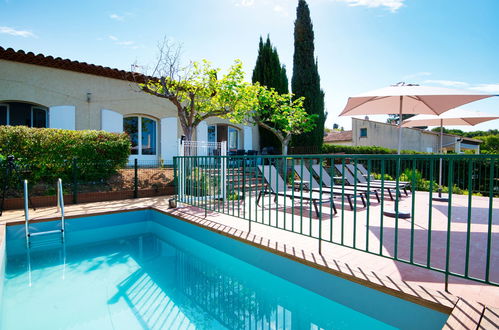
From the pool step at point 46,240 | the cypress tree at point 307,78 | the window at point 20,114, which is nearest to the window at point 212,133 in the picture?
the cypress tree at point 307,78

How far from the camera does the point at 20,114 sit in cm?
1029

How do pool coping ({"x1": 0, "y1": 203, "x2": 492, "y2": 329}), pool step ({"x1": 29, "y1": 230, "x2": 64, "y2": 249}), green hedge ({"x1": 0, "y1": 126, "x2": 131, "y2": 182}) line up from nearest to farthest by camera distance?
pool coping ({"x1": 0, "y1": 203, "x2": 492, "y2": 329}), pool step ({"x1": 29, "y1": 230, "x2": 64, "y2": 249}), green hedge ({"x1": 0, "y1": 126, "x2": 131, "y2": 182})

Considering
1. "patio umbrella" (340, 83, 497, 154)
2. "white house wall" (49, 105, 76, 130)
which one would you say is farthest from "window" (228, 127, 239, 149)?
"patio umbrella" (340, 83, 497, 154)

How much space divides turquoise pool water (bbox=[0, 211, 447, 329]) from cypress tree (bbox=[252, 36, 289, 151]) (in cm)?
1194

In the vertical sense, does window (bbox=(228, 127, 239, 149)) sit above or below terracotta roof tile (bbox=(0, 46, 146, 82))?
below

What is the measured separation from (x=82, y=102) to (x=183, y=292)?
10287 millimetres

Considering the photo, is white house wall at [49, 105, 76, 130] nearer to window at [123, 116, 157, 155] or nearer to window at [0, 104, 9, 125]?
window at [0, 104, 9, 125]

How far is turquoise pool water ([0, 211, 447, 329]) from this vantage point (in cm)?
266

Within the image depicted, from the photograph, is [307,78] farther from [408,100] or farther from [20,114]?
[20,114]

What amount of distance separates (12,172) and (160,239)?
4209 millimetres

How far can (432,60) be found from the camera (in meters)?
15.8

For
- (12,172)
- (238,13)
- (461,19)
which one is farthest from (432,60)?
(12,172)

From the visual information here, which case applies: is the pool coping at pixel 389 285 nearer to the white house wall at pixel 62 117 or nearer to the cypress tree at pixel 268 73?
the white house wall at pixel 62 117

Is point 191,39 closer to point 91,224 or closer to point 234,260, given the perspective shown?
point 91,224
